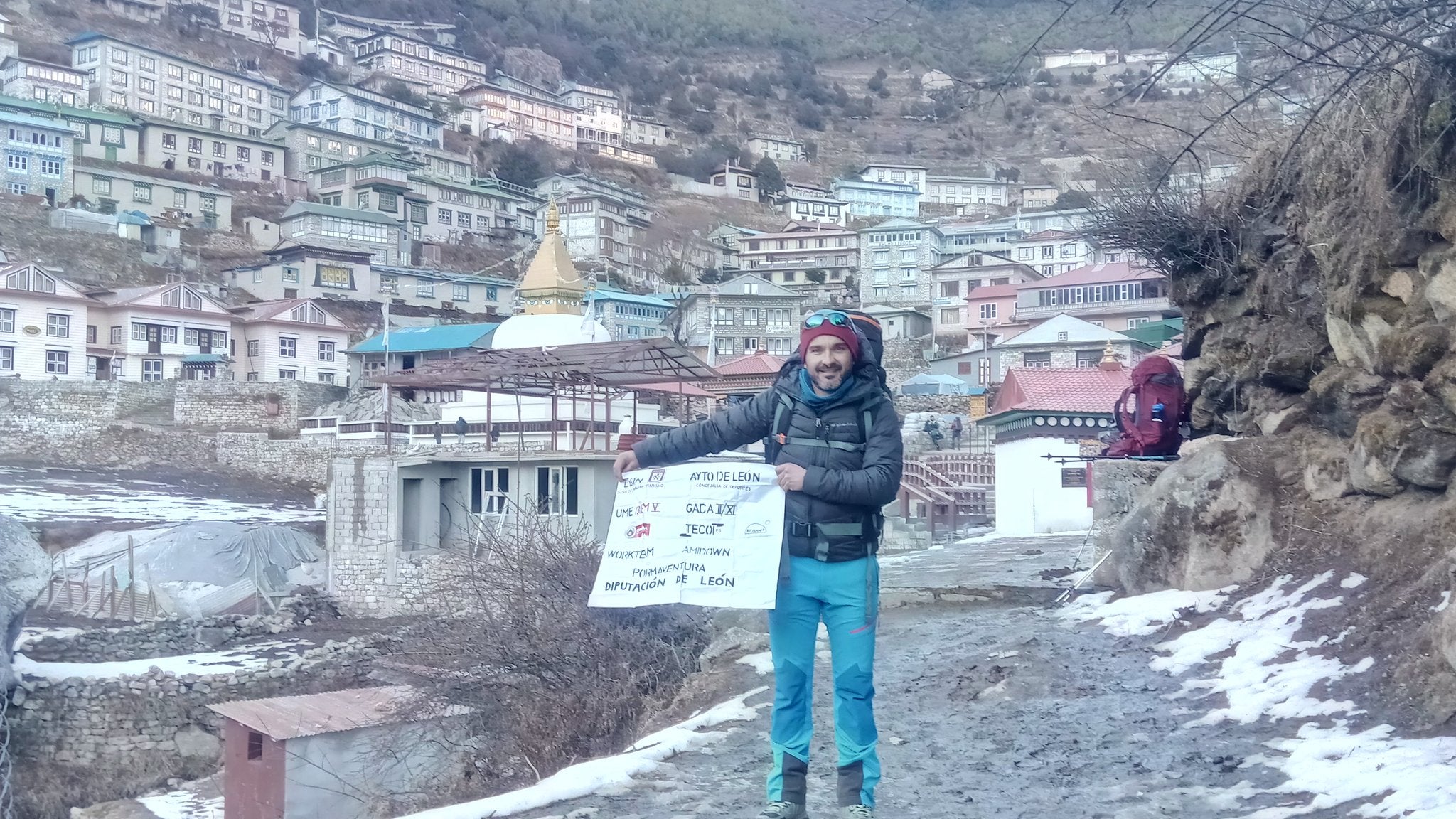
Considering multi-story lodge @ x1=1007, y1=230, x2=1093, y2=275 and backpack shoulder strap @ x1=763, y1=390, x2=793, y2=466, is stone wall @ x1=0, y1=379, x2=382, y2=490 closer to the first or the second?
backpack shoulder strap @ x1=763, y1=390, x2=793, y2=466

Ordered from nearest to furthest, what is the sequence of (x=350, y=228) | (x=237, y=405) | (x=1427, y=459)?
(x=1427, y=459) → (x=237, y=405) → (x=350, y=228)

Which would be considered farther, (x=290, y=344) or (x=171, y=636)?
(x=290, y=344)

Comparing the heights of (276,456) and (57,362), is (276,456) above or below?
below

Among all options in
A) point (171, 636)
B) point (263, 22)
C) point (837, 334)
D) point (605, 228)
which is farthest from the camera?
point (263, 22)

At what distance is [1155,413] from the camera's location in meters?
9.68

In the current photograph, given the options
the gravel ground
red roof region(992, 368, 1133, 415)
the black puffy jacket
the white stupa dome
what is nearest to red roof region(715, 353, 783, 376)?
the white stupa dome

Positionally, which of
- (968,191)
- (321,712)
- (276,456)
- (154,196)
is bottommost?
(321,712)

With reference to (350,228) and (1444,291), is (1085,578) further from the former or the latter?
(350,228)

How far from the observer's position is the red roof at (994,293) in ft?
202

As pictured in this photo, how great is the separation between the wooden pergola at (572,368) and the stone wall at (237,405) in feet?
82.0

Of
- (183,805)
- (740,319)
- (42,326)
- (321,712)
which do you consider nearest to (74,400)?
(42,326)

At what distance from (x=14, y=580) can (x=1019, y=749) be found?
17.6 metres

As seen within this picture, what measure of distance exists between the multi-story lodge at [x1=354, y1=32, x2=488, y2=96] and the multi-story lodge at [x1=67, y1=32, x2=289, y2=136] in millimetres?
17440

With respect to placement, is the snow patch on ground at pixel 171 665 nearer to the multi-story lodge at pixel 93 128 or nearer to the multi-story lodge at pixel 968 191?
the multi-story lodge at pixel 93 128
